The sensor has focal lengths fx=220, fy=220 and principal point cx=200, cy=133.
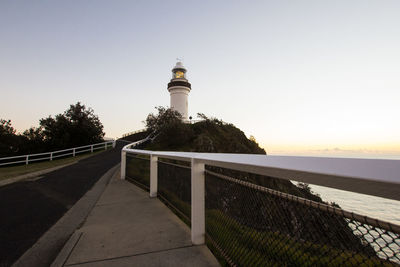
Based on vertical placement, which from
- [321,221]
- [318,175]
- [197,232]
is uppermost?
[318,175]

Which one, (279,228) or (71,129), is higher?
(71,129)

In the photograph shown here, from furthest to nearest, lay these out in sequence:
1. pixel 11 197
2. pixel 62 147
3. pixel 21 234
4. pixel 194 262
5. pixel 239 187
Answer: pixel 62 147, pixel 11 197, pixel 21 234, pixel 194 262, pixel 239 187

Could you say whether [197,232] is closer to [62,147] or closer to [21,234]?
[21,234]

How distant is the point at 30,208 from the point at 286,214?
5.58 metres

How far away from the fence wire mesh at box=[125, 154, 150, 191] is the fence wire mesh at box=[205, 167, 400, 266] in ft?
13.9

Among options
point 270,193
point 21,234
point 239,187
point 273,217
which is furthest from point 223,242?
point 21,234

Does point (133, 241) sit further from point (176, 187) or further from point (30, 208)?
point (30, 208)

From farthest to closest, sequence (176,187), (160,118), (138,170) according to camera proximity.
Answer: (160,118) → (138,170) → (176,187)

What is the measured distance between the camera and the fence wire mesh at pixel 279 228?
4.44ft

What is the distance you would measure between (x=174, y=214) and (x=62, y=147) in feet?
79.3

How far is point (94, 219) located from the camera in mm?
4078

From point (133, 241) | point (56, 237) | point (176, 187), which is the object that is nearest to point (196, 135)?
point (176, 187)

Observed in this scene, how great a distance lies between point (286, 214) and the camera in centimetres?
200

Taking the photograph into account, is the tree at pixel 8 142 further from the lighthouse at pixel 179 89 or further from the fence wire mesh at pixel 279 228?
the fence wire mesh at pixel 279 228
